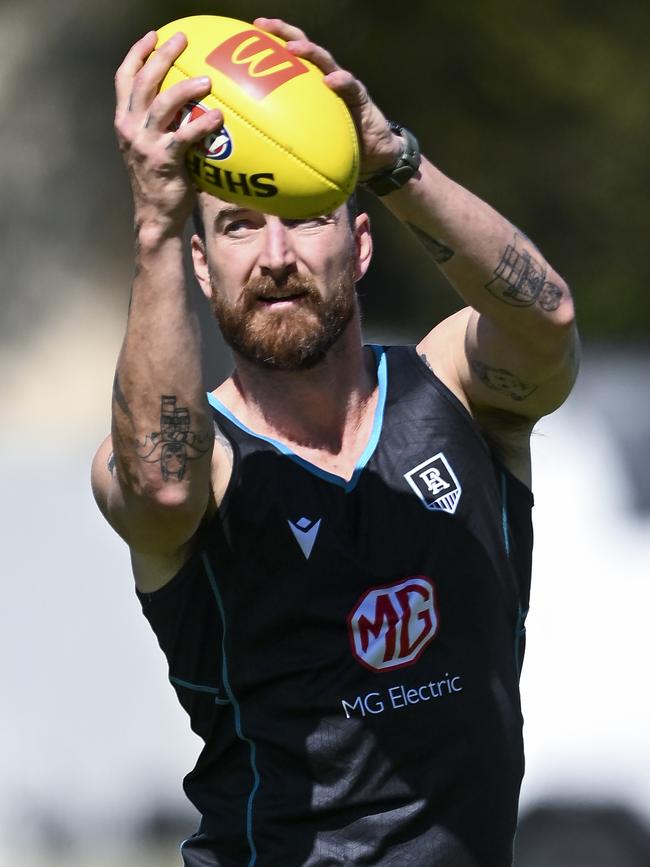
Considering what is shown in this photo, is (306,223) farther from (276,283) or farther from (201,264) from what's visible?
(201,264)

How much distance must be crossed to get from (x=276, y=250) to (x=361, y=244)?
0.42 m

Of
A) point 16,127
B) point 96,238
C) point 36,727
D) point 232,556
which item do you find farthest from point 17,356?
point 232,556

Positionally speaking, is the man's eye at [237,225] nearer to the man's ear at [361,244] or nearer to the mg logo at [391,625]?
the man's ear at [361,244]

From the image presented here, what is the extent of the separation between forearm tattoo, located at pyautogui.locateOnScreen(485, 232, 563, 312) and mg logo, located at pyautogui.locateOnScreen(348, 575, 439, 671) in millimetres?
621

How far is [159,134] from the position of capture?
2373mm

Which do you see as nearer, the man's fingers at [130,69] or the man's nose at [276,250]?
the man's fingers at [130,69]

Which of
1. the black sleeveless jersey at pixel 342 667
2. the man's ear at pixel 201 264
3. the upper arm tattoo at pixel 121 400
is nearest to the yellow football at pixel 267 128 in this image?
the upper arm tattoo at pixel 121 400

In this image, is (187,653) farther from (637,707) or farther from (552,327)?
(637,707)

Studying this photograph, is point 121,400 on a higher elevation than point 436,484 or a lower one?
higher

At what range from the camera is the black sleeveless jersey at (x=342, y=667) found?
2797mm

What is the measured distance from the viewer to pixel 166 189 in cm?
240

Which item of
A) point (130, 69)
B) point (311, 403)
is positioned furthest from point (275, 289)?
point (130, 69)

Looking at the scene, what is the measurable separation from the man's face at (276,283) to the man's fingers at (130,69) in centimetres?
44

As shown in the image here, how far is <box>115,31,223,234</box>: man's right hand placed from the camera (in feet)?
7.72
